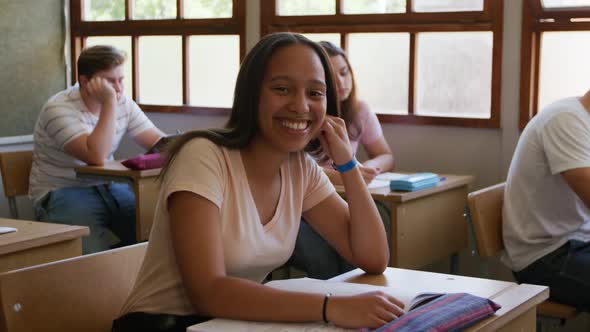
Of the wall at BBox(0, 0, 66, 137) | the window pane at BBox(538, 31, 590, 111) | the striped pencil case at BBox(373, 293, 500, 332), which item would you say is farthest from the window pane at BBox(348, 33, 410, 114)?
the striped pencil case at BBox(373, 293, 500, 332)

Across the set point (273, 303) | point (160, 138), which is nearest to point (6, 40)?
point (160, 138)

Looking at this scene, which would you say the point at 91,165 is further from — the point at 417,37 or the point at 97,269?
the point at 97,269

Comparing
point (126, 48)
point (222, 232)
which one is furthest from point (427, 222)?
point (126, 48)

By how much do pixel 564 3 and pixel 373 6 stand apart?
881mm

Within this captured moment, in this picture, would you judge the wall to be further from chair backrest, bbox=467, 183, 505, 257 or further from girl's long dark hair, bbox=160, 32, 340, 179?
girl's long dark hair, bbox=160, 32, 340, 179

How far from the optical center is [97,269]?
1.88 m

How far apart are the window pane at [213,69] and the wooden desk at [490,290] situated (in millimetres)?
2701

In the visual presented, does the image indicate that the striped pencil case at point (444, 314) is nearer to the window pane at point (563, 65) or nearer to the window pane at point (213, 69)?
the window pane at point (563, 65)

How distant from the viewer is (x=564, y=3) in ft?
11.3

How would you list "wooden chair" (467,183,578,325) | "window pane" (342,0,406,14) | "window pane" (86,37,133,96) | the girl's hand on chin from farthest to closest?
"window pane" (86,37,133,96)
"window pane" (342,0,406,14)
"wooden chair" (467,183,578,325)
the girl's hand on chin

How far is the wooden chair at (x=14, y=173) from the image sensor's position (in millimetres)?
3682

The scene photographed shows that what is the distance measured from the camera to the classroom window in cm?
344

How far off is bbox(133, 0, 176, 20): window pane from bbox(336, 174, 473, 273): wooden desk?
1847 mm

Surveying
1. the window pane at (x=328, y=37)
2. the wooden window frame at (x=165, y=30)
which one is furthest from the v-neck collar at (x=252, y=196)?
the wooden window frame at (x=165, y=30)
